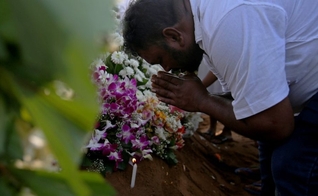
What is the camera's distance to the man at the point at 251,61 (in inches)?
71.1

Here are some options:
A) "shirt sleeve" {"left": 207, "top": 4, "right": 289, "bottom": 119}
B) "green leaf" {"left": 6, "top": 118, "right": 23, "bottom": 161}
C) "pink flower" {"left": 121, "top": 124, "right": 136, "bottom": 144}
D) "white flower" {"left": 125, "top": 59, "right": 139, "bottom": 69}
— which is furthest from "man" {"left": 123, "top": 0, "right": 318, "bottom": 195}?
"green leaf" {"left": 6, "top": 118, "right": 23, "bottom": 161}

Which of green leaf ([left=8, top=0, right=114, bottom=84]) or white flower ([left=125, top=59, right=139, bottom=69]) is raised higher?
white flower ([left=125, top=59, right=139, bottom=69])

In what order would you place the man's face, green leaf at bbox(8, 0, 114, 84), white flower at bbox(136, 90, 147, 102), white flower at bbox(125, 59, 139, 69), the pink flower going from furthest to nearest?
white flower at bbox(125, 59, 139, 69), white flower at bbox(136, 90, 147, 102), the pink flower, the man's face, green leaf at bbox(8, 0, 114, 84)

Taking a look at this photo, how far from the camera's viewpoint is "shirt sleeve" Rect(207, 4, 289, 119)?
5.85 ft

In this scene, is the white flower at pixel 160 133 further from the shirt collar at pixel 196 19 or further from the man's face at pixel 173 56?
the shirt collar at pixel 196 19

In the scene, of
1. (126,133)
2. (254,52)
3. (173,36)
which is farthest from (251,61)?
(126,133)

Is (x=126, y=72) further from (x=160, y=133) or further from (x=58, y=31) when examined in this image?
(x=58, y=31)

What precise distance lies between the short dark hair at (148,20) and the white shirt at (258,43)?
4.5 inches

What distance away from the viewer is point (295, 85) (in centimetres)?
212

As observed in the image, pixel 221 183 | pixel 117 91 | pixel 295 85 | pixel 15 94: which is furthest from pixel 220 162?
pixel 15 94

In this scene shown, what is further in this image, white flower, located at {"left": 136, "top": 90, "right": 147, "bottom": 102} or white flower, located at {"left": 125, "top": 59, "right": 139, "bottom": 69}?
white flower, located at {"left": 125, "top": 59, "right": 139, "bottom": 69}

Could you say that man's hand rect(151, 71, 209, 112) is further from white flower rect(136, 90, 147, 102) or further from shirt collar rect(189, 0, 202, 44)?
white flower rect(136, 90, 147, 102)

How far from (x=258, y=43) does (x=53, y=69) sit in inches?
58.8

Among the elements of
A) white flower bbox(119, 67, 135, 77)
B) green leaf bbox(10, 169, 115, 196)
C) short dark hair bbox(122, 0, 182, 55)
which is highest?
white flower bbox(119, 67, 135, 77)
